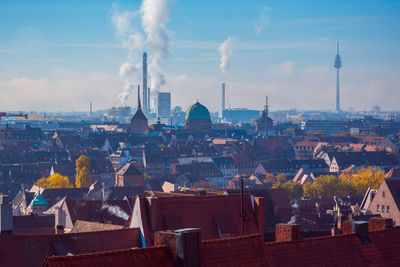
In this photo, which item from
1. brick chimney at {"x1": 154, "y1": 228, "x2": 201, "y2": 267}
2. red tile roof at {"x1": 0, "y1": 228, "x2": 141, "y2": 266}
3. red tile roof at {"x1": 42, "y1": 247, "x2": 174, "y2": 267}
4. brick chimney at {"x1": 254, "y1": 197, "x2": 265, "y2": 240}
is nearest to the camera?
red tile roof at {"x1": 42, "y1": 247, "x2": 174, "y2": 267}

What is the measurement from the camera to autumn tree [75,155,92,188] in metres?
143

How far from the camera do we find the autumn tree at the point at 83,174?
14300 centimetres

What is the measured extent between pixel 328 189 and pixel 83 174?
155 ft

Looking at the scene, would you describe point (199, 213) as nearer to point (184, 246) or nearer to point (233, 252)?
point (233, 252)

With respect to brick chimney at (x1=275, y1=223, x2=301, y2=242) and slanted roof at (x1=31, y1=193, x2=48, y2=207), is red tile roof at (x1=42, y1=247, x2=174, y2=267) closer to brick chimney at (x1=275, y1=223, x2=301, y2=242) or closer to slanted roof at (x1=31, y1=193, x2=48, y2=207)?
brick chimney at (x1=275, y1=223, x2=301, y2=242)

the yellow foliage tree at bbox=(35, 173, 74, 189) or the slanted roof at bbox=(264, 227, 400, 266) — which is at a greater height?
the slanted roof at bbox=(264, 227, 400, 266)

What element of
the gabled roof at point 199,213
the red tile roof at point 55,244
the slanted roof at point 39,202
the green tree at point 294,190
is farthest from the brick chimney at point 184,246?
the green tree at point 294,190

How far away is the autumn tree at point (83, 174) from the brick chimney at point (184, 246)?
117893 millimetres

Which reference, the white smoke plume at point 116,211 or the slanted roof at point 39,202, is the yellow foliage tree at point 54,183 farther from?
the white smoke plume at point 116,211

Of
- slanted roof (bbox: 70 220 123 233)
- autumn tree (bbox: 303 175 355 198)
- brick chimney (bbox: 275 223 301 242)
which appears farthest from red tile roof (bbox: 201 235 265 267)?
autumn tree (bbox: 303 175 355 198)

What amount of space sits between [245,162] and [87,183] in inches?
2261

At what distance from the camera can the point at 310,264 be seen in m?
25.5

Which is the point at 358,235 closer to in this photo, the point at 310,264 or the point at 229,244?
the point at 310,264

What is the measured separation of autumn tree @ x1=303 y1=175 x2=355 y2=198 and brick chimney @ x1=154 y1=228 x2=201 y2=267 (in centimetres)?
9489
